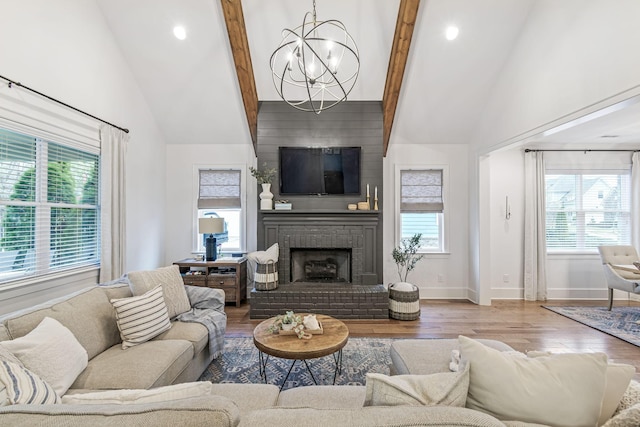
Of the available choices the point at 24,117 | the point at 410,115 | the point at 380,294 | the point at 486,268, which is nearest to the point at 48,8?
the point at 24,117

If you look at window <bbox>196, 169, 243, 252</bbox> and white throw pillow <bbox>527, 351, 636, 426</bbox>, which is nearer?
white throw pillow <bbox>527, 351, 636, 426</bbox>

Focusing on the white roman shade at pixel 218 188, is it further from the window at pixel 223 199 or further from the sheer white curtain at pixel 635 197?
the sheer white curtain at pixel 635 197

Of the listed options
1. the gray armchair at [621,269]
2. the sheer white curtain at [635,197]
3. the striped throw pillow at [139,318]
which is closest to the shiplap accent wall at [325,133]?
the striped throw pillow at [139,318]

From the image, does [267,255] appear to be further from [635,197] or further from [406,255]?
[635,197]

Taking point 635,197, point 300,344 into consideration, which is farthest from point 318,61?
point 635,197

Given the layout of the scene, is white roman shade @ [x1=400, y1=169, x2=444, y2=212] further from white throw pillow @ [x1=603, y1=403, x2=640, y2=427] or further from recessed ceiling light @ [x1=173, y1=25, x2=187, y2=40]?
white throw pillow @ [x1=603, y1=403, x2=640, y2=427]

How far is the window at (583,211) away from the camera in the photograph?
5070 millimetres

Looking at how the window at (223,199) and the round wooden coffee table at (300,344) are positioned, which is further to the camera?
the window at (223,199)

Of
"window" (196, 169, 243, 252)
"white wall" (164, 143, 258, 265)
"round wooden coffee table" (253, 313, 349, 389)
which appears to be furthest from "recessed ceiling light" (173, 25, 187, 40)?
"round wooden coffee table" (253, 313, 349, 389)

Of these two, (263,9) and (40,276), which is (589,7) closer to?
(263,9)

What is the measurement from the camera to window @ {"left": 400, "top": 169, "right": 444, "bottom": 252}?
5098 millimetres

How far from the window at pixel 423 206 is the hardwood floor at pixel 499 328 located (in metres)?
1.18

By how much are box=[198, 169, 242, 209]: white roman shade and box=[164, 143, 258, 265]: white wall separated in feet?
0.36

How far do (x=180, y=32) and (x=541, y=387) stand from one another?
4617 mm
